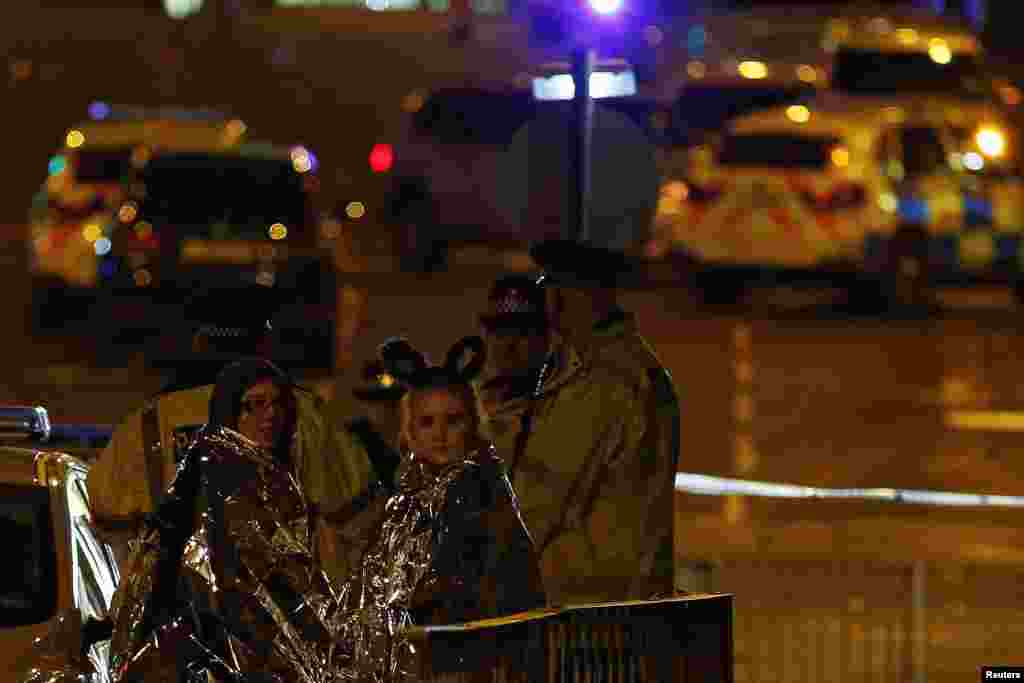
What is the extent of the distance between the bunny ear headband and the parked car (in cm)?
85

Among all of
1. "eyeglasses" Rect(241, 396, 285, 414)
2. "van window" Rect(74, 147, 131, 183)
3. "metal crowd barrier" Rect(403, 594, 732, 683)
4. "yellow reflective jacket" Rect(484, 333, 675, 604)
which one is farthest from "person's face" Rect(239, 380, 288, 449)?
"van window" Rect(74, 147, 131, 183)

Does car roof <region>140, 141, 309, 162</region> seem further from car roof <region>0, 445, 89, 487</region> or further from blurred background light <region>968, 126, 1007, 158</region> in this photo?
car roof <region>0, 445, 89, 487</region>

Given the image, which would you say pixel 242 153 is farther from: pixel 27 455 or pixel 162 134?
pixel 27 455

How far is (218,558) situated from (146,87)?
32375 millimetres

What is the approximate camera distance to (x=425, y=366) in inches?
243

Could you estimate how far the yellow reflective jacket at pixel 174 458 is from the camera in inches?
264

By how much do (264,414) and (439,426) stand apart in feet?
1.68

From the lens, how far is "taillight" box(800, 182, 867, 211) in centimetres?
2414

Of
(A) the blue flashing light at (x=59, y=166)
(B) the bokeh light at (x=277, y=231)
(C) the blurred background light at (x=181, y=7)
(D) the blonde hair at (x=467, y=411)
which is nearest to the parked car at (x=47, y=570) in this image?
(D) the blonde hair at (x=467, y=411)

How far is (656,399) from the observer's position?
671 centimetres

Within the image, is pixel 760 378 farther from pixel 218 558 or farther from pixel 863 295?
pixel 218 558

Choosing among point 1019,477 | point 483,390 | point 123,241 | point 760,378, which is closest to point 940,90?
point 760,378

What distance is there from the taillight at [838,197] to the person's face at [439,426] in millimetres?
18388

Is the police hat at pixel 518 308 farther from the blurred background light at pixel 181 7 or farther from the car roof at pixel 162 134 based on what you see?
the blurred background light at pixel 181 7
